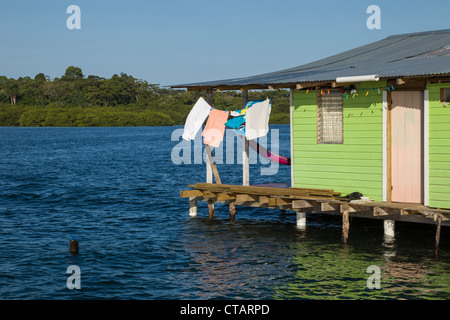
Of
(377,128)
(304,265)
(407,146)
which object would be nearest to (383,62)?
(377,128)

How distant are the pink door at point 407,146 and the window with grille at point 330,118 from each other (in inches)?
64.5

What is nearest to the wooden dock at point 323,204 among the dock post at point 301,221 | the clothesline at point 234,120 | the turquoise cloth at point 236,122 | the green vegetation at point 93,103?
the dock post at point 301,221

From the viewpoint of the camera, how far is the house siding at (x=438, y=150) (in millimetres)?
16047

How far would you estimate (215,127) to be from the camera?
2045 centimetres

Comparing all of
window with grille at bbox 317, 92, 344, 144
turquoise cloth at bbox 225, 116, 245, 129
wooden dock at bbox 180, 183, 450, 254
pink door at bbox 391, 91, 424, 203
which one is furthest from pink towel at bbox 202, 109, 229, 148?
pink door at bbox 391, 91, 424, 203

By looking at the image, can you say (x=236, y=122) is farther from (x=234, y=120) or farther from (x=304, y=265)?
(x=304, y=265)

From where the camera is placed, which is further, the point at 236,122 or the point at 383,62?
the point at 383,62

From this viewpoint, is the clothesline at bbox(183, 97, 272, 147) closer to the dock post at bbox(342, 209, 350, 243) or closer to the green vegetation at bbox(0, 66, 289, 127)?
the dock post at bbox(342, 209, 350, 243)

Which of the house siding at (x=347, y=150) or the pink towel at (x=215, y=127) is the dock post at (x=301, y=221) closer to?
the house siding at (x=347, y=150)

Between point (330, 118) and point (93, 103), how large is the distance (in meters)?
165
